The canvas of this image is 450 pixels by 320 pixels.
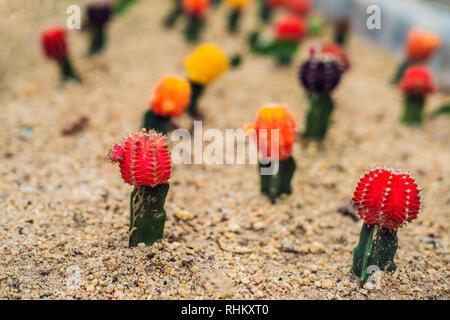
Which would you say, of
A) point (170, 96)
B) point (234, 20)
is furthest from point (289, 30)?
point (170, 96)

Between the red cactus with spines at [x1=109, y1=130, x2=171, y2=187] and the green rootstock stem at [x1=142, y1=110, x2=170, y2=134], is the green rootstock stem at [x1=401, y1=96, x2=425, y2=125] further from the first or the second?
the red cactus with spines at [x1=109, y1=130, x2=171, y2=187]

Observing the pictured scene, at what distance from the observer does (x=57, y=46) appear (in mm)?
3250

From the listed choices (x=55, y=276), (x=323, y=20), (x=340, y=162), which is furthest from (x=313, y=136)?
(x=323, y=20)

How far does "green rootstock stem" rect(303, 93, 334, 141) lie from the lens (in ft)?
9.32

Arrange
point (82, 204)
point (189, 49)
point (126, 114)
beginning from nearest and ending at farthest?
point (82, 204) → point (126, 114) → point (189, 49)

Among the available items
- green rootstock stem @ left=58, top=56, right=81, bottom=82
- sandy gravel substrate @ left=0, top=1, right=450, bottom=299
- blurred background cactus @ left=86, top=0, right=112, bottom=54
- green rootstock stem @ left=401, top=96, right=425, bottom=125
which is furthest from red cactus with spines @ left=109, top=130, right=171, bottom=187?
blurred background cactus @ left=86, top=0, right=112, bottom=54

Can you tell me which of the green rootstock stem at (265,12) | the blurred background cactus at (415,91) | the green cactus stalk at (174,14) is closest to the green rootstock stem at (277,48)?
the green rootstock stem at (265,12)

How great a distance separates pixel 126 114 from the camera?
10.5ft

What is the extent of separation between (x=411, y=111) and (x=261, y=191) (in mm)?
1453

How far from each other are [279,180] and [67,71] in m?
2.01

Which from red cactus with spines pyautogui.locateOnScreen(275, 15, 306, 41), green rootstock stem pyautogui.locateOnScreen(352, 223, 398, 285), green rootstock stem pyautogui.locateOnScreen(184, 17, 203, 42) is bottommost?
green rootstock stem pyautogui.locateOnScreen(352, 223, 398, 285)

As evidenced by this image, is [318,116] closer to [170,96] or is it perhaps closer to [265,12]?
[170,96]

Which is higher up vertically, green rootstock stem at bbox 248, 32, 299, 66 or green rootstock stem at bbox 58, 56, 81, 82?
green rootstock stem at bbox 248, 32, 299, 66
